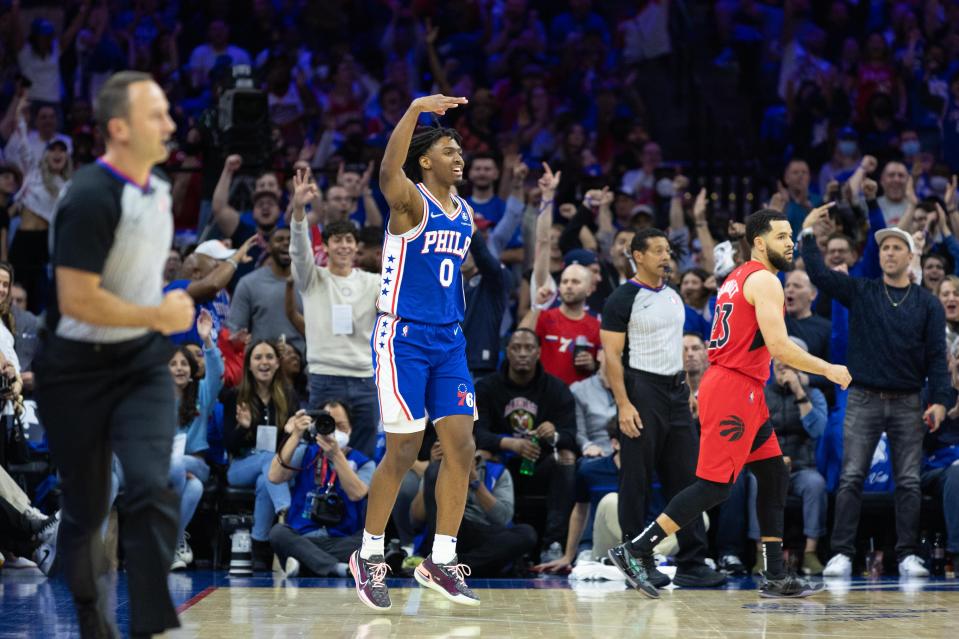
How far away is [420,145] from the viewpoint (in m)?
7.12

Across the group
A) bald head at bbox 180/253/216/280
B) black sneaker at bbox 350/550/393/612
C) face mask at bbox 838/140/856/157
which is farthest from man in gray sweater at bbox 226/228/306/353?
face mask at bbox 838/140/856/157

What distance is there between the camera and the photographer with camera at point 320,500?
909cm

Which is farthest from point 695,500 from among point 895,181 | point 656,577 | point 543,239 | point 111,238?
point 895,181

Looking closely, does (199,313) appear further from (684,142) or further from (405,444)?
(684,142)

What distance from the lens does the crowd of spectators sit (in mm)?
9820

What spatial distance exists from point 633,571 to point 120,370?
12.7 feet

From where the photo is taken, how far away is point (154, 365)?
465cm

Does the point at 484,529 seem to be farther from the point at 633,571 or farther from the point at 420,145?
the point at 420,145

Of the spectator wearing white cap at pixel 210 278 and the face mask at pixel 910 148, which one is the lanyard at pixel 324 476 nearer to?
the spectator wearing white cap at pixel 210 278

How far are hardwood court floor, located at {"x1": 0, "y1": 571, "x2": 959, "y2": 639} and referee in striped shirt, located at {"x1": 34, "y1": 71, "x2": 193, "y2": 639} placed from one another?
1539 millimetres

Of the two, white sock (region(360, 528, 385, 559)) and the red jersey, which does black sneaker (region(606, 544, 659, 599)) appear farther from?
white sock (region(360, 528, 385, 559))

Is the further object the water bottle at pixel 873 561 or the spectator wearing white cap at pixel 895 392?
the water bottle at pixel 873 561

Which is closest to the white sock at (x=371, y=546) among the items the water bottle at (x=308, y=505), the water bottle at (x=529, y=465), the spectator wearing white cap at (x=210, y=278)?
the water bottle at (x=308, y=505)

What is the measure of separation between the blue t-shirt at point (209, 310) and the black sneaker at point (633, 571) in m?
3.81
